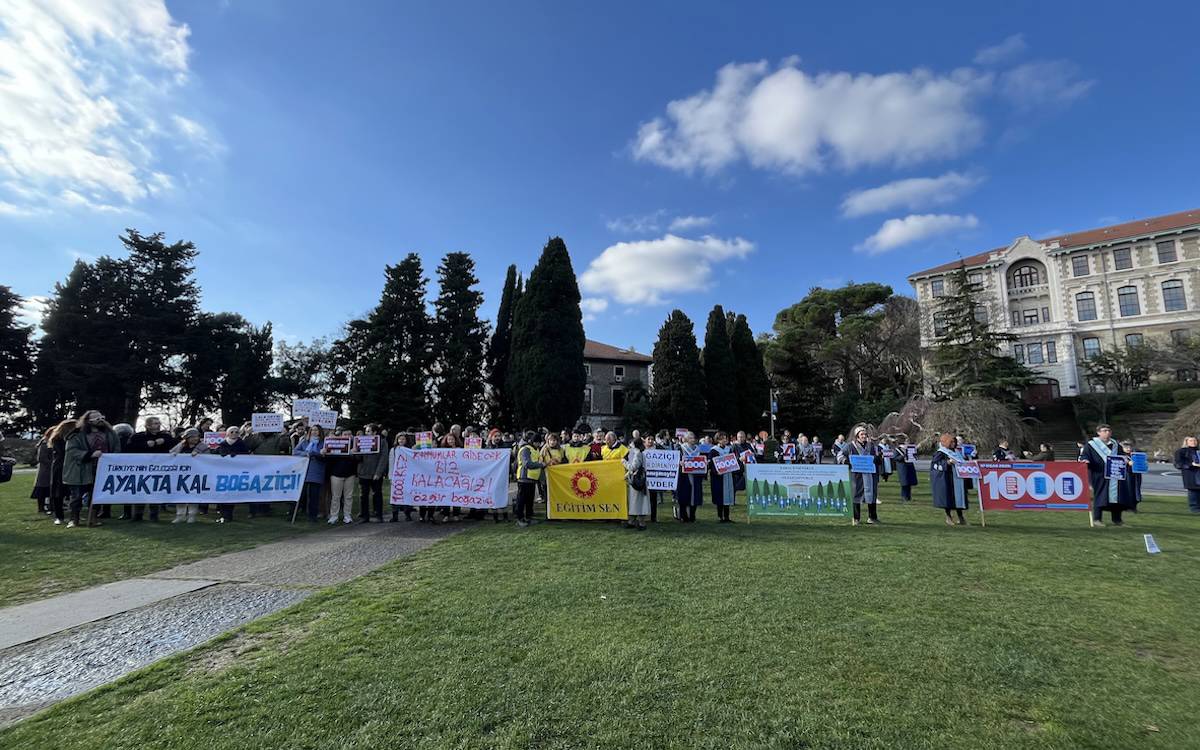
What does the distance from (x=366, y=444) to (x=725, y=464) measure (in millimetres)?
7311

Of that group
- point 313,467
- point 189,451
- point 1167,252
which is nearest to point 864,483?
point 313,467

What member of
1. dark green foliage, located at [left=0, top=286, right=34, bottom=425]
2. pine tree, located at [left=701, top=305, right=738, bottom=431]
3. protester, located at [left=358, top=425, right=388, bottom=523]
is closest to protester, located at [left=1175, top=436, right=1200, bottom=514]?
protester, located at [left=358, top=425, right=388, bottom=523]

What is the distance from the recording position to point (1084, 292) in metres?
50.0

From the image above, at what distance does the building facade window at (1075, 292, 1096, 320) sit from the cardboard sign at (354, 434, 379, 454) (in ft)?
209

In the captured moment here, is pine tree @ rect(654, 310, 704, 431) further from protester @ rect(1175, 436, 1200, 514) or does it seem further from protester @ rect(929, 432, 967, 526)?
protester @ rect(929, 432, 967, 526)

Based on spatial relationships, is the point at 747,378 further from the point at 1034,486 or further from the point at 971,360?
the point at 1034,486

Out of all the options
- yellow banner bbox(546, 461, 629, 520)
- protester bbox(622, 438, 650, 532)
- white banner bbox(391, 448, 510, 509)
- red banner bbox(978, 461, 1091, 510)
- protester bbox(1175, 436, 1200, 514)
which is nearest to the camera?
protester bbox(622, 438, 650, 532)

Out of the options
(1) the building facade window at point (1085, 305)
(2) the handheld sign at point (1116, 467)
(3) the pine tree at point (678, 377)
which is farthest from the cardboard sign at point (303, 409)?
(1) the building facade window at point (1085, 305)

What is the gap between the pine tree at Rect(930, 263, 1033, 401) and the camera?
35.1 metres

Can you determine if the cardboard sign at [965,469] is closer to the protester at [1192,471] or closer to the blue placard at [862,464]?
the blue placard at [862,464]

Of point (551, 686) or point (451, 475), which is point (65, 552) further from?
point (551, 686)

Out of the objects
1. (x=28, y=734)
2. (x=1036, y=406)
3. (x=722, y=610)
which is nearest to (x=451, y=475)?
(x=722, y=610)

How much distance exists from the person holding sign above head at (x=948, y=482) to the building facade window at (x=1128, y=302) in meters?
56.1

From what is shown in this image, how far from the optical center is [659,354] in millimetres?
42094
